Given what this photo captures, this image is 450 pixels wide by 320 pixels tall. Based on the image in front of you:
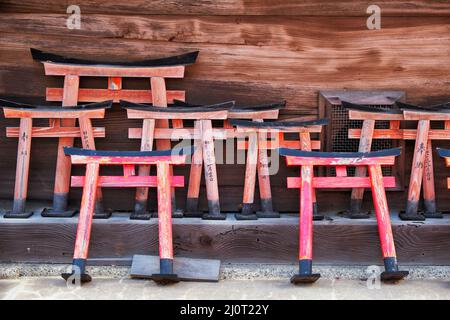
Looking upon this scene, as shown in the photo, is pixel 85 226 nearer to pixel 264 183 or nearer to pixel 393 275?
pixel 264 183

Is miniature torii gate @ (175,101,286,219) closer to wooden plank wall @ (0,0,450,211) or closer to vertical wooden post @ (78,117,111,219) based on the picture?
wooden plank wall @ (0,0,450,211)

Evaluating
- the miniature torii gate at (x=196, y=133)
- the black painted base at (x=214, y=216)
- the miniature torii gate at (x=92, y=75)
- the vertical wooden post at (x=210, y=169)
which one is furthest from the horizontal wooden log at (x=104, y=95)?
the black painted base at (x=214, y=216)

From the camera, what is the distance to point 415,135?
4.43m

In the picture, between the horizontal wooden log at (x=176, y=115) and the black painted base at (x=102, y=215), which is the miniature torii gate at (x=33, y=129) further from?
the black painted base at (x=102, y=215)

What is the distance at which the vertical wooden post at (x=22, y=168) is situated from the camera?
4.31m

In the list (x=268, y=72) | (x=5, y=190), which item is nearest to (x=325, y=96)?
(x=268, y=72)

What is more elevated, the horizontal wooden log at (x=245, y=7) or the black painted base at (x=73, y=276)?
the horizontal wooden log at (x=245, y=7)

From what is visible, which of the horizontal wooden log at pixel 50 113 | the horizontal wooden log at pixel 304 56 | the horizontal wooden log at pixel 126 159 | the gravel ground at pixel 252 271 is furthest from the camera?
the horizontal wooden log at pixel 304 56

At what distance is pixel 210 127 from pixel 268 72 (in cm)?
75

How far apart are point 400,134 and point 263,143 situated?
1.21m

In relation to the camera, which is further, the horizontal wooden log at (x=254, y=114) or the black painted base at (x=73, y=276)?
the horizontal wooden log at (x=254, y=114)

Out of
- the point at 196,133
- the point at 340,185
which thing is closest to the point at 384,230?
the point at 340,185

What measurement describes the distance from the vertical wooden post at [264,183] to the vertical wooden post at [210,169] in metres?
0.38

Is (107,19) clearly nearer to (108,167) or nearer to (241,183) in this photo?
(108,167)
